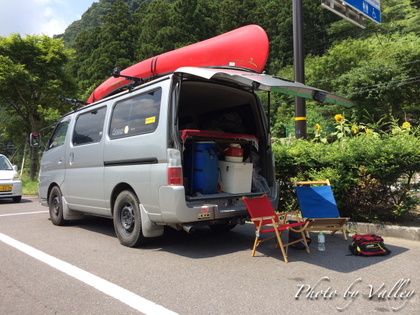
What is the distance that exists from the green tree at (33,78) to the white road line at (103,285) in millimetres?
15092

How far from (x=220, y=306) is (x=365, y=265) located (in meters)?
2.03

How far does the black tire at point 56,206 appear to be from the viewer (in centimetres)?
707

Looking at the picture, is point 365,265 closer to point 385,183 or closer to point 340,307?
point 340,307

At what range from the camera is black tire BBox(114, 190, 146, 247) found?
4.97 meters

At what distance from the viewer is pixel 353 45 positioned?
35.4m

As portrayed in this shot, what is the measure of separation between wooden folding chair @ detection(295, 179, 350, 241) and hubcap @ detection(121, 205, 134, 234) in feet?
8.01

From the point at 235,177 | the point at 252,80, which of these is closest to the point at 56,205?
the point at 235,177

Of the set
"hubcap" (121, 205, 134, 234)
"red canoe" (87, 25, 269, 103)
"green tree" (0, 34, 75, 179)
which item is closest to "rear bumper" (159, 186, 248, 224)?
"hubcap" (121, 205, 134, 234)

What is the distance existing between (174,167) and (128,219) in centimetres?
135

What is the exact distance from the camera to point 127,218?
5273mm

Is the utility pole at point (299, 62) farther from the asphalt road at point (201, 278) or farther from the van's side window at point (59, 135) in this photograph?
the van's side window at point (59, 135)

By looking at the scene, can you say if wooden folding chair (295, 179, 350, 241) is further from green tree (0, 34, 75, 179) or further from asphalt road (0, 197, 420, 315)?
green tree (0, 34, 75, 179)

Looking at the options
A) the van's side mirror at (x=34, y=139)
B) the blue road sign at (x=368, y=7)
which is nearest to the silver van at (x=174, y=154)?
the van's side mirror at (x=34, y=139)

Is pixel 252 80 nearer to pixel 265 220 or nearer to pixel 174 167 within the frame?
pixel 174 167
